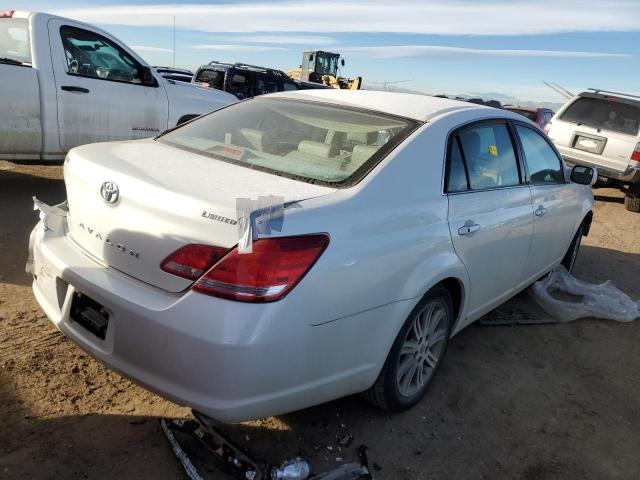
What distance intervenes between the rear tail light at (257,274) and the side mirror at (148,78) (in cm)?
526

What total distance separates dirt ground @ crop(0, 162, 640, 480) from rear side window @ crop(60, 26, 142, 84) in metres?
2.86

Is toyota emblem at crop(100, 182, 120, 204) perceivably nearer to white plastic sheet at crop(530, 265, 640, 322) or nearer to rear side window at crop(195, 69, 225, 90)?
white plastic sheet at crop(530, 265, 640, 322)

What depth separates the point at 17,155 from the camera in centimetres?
570

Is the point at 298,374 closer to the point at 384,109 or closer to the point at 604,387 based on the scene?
the point at 384,109

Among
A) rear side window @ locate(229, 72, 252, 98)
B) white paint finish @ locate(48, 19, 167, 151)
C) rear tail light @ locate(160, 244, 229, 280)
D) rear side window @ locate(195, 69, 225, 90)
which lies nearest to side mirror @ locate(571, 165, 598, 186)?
rear tail light @ locate(160, 244, 229, 280)

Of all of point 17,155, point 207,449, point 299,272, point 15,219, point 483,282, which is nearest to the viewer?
point 299,272

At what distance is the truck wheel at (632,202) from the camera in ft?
32.2

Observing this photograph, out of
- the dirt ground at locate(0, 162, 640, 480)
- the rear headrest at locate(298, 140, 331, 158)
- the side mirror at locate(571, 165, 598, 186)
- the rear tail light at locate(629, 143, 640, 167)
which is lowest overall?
the dirt ground at locate(0, 162, 640, 480)

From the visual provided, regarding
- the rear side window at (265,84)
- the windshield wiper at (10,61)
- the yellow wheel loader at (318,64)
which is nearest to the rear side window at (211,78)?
the rear side window at (265,84)

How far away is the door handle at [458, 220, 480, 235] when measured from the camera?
115 inches

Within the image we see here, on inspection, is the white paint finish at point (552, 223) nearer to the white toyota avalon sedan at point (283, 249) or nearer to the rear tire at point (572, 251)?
the rear tire at point (572, 251)

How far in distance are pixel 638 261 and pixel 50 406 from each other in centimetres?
650

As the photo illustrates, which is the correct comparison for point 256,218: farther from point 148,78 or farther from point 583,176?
point 148,78

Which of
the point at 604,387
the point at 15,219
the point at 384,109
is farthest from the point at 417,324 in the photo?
the point at 15,219
